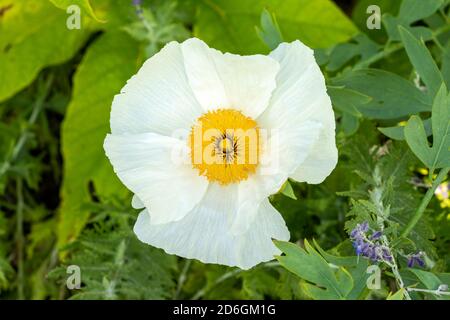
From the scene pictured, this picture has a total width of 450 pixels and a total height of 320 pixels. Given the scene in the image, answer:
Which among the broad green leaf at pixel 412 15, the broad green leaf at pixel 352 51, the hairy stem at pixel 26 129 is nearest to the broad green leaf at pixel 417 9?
the broad green leaf at pixel 412 15

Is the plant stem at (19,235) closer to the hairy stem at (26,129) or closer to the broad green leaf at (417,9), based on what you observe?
the hairy stem at (26,129)

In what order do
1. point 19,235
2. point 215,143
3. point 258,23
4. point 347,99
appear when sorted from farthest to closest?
point 19,235
point 258,23
point 347,99
point 215,143

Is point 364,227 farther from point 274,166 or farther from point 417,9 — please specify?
point 417,9

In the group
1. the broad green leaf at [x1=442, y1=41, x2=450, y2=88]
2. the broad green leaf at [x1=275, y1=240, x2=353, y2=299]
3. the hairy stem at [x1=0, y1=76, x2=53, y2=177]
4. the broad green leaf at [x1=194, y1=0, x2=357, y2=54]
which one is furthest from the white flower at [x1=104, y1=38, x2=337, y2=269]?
the hairy stem at [x1=0, y1=76, x2=53, y2=177]

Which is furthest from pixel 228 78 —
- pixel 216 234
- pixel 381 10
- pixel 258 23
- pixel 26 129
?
pixel 26 129

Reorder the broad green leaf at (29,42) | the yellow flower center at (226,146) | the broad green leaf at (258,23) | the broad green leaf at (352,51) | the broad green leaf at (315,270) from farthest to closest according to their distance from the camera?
1. the broad green leaf at (29,42)
2. the broad green leaf at (258,23)
3. the broad green leaf at (352,51)
4. the yellow flower center at (226,146)
5. the broad green leaf at (315,270)
